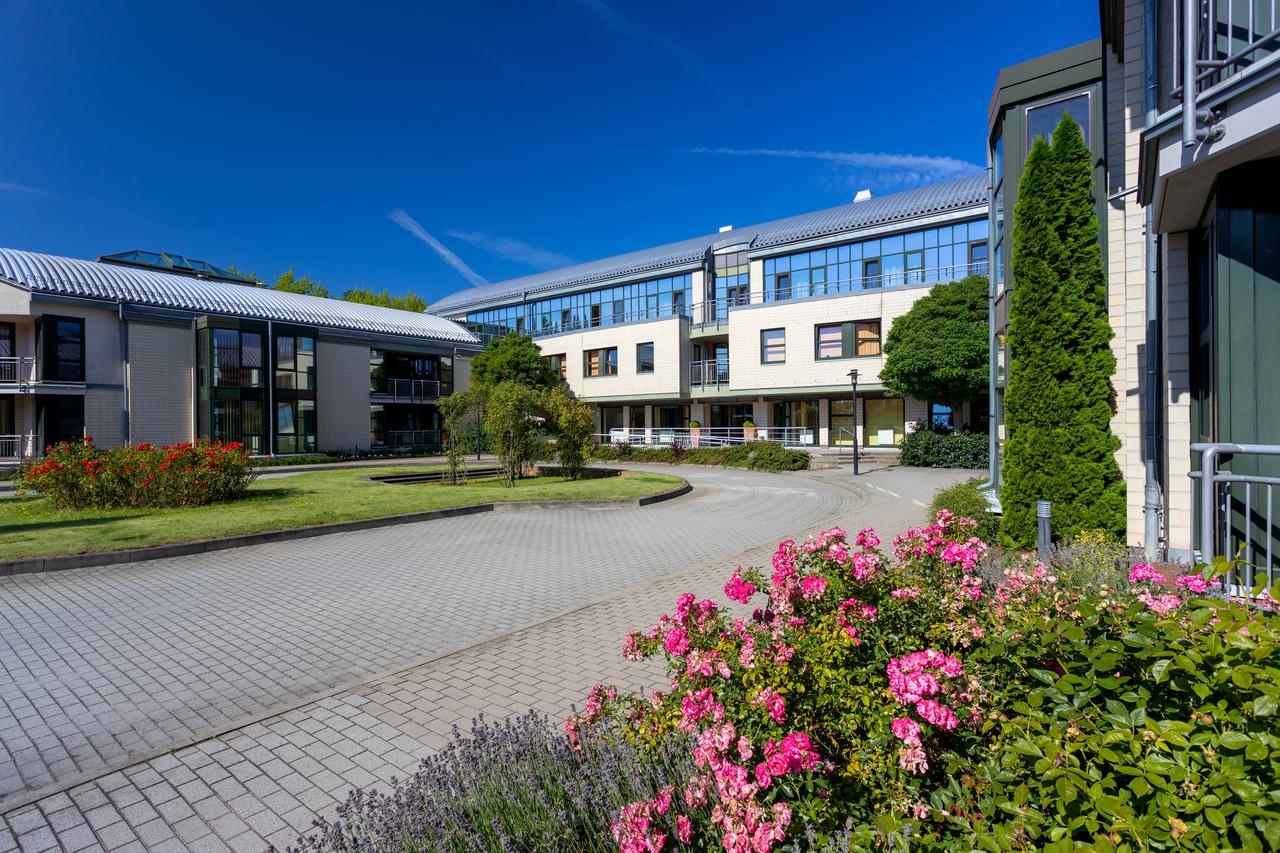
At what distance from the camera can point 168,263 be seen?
35.2 m

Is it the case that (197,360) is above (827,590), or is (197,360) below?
above

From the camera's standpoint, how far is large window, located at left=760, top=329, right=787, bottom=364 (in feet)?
110

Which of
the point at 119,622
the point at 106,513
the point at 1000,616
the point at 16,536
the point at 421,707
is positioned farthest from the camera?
the point at 106,513

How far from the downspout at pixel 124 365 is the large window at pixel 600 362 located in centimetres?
2397

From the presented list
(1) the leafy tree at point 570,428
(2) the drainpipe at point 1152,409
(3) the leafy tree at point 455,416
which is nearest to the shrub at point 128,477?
(3) the leafy tree at point 455,416

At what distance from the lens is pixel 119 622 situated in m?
6.54

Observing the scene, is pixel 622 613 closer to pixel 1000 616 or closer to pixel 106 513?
pixel 1000 616

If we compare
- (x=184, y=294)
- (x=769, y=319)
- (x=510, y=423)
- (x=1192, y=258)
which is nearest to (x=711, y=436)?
(x=769, y=319)

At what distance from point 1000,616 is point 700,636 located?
137 centimetres

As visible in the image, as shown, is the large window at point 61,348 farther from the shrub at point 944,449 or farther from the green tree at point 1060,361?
the shrub at point 944,449

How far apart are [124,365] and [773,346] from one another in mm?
30728

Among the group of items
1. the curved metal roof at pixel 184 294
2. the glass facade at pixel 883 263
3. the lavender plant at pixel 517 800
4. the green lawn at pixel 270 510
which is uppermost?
the glass facade at pixel 883 263

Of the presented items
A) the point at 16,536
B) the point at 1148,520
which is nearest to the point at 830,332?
the point at 1148,520

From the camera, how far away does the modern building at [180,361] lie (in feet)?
84.7
